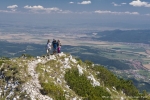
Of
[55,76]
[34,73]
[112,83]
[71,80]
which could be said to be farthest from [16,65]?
[112,83]

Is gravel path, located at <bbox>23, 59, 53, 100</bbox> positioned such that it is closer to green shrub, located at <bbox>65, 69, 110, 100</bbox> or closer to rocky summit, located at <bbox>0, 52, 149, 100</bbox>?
rocky summit, located at <bbox>0, 52, 149, 100</bbox>

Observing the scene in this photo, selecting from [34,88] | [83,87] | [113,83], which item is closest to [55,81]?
[83,87]

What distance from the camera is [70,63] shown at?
148 feet

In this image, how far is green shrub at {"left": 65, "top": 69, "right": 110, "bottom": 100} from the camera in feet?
120

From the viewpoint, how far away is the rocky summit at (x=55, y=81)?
102 ft

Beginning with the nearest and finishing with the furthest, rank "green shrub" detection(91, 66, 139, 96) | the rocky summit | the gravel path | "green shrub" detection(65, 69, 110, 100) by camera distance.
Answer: the gravel path
the rocky summit
"green shrub" detection(65, 69, 110, 100)
"green shrub" detection(91, 66, 139, 96)

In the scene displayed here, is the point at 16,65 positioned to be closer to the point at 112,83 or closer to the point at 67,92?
the point at 67,92

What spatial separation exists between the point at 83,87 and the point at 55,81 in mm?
5297

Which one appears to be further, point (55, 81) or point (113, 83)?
point (113, 83)

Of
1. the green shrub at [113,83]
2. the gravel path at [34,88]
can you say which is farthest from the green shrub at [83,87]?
the gravel path at [34,88]

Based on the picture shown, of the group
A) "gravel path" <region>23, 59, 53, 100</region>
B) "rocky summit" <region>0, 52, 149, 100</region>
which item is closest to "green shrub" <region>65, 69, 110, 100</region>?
"rocky summit" <region>0, 52, 149, 100</region>

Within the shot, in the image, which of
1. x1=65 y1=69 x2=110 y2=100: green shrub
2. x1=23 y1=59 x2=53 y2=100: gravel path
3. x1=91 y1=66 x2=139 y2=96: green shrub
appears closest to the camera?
x1=23 y1=59 x2=53 y2=100: gravel path

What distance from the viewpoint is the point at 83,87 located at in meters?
38.6

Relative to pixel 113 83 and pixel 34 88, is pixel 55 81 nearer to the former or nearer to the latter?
pixel 34 88
